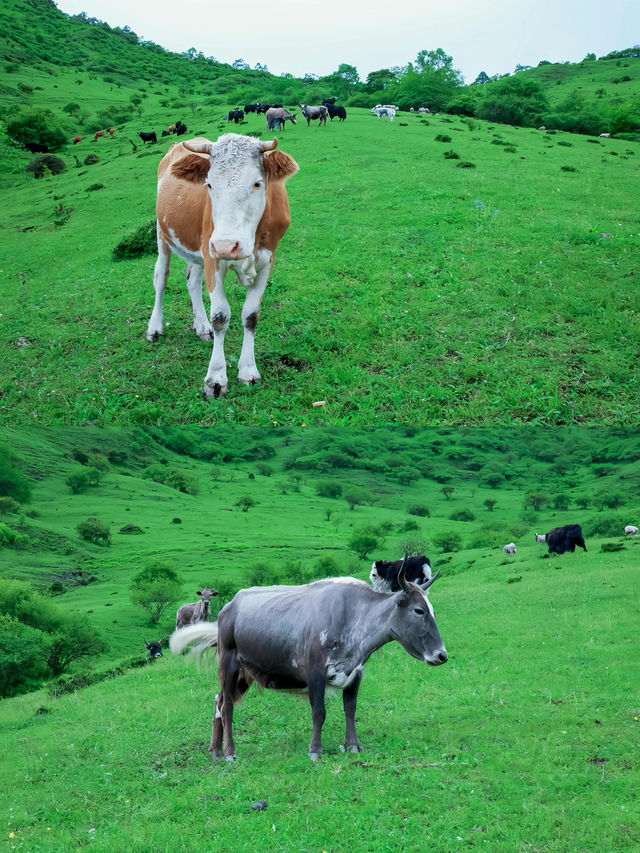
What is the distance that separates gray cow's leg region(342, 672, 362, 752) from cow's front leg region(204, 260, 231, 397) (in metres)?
5.86

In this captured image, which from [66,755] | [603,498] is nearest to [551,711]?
[66,755]

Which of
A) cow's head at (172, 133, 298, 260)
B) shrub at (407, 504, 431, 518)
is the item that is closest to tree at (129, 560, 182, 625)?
cow's head at (172, 133, 298, 260)

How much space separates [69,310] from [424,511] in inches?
2140

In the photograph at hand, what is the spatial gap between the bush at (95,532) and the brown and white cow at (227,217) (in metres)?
44.7

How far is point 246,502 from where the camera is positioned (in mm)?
64500

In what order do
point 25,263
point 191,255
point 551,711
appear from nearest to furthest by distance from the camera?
point 551,711 < point 191,255 < point 25,263

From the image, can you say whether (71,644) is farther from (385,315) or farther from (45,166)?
(45,166)

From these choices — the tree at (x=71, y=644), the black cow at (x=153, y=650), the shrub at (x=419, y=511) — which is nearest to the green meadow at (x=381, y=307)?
the black cow at (x=153, y=650)

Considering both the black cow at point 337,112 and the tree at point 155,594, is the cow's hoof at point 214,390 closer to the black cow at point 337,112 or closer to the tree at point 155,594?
the tree at point 155,594

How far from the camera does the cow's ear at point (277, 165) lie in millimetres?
9984

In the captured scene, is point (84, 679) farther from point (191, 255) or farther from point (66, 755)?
point (191, 255)

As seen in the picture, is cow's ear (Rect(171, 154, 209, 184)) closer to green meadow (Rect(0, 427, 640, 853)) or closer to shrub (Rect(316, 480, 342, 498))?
green meadow (Rect(0, 427, 640, 853))

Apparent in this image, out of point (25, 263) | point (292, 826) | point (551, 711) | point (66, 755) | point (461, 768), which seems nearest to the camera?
point (292, 826)

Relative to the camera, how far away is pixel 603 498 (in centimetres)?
5797
